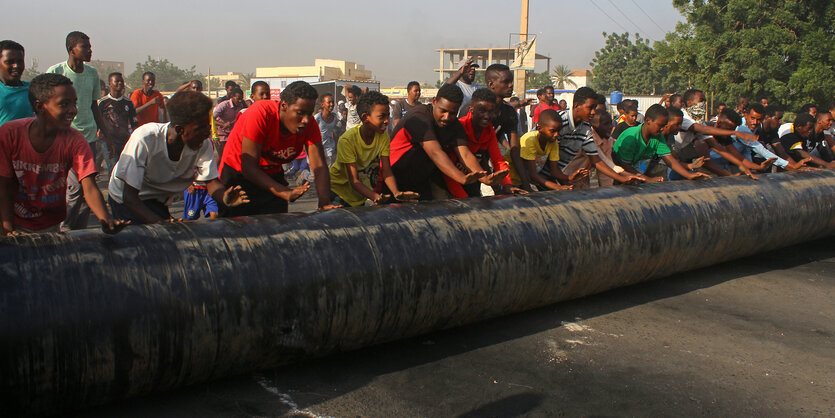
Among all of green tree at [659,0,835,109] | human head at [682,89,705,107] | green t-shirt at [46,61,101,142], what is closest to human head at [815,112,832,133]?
human head at [682,89,705,107]

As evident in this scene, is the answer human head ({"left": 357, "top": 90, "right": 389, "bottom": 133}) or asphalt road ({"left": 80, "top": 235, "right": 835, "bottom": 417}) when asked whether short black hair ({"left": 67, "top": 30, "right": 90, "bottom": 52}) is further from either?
asphalt road ({"left": 80, "top": 235, "right": 835, "bottom": 417})

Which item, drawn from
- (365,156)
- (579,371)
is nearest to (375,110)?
(365,156)

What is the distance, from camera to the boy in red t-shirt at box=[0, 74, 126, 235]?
11.8 ft

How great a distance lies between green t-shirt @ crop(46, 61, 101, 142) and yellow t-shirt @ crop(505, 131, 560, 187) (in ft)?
13.7

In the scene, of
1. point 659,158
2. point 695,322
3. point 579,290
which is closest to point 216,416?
point 579,290

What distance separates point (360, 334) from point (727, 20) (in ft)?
96.7

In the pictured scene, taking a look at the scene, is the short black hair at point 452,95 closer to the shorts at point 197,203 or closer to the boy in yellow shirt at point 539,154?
the boy in yellow shirt at point 539,154

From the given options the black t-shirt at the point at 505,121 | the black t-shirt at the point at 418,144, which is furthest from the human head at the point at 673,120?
the black t-shirt at the point at 418,144

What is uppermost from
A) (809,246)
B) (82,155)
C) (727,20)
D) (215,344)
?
(727,20)

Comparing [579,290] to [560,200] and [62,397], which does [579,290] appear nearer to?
[560,200]

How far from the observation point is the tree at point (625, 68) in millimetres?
69188

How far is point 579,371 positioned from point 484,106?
96.4 inches

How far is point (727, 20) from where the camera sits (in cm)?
2828

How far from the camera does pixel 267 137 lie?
4.46m
